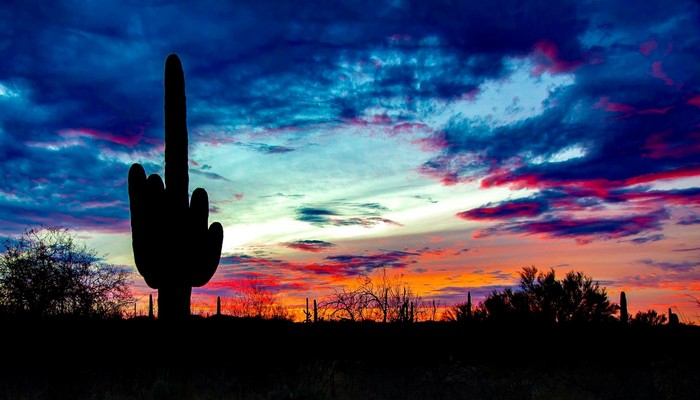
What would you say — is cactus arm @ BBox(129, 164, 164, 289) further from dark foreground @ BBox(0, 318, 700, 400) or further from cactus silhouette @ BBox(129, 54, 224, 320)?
dark foreground @ BBox(0, 318, 700, 400)

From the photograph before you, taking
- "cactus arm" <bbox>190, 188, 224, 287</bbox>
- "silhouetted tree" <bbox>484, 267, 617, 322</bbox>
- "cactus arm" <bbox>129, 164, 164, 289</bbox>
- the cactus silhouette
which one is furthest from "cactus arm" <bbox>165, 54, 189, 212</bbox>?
"silhouetted tree" <bbox>484, 267, 617, 322</bbox>

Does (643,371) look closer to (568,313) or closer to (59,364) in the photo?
(568,313)

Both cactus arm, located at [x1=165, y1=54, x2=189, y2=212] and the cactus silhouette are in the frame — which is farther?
cactus arm, located at [x1=165, y1=54, x2=189, y2=212]

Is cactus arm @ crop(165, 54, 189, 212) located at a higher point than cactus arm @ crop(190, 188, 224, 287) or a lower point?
higher

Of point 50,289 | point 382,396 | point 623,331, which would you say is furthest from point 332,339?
point 50,289

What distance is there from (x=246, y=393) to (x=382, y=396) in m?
3.12

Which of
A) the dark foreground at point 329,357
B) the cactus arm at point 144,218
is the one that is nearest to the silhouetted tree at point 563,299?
the dark foreground at point 329,357

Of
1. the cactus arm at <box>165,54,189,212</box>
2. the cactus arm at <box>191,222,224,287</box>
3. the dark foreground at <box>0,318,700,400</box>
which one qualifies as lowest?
the dark foreground at <box>0,318,700,400</box>

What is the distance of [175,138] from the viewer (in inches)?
632

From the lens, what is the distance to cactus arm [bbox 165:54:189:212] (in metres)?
15.8

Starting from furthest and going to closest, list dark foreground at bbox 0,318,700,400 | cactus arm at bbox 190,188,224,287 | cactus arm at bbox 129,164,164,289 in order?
cactus arm at bbox 190,188,224,287, cactus arm at bbox 129,164,164,289, dark foreground at bbox 0,318,700,400

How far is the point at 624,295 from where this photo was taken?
2897 centimetres

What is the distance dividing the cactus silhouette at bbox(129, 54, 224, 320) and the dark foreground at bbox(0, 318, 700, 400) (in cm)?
102

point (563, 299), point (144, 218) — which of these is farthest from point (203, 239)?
point (563, 299)
